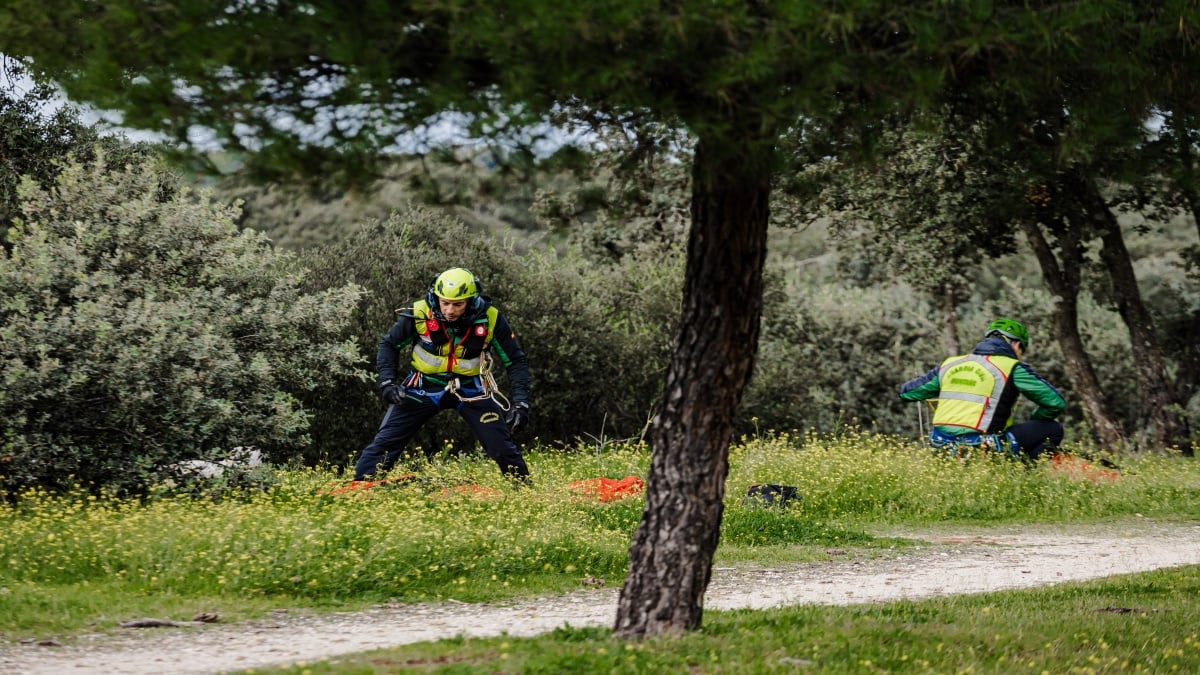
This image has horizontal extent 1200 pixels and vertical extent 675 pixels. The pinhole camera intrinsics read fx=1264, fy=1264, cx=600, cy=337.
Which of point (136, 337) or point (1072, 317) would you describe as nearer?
point (136, 337)

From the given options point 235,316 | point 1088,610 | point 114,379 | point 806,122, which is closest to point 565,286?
point 235,316

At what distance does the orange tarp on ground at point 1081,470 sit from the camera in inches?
497

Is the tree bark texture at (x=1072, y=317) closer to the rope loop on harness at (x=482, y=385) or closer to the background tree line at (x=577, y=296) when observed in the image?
the background tree line at (x=577, y=296)

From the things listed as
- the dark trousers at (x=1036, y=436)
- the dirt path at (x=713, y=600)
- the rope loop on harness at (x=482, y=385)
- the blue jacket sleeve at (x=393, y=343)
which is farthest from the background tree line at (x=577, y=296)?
the dark trousers at (x=1036, y=436)

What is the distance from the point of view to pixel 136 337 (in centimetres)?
1048

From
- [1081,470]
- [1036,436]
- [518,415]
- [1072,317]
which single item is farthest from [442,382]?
[1072,317]

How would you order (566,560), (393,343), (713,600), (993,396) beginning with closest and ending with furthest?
(713,600) < (566,560) < (393,343) < (993,396)

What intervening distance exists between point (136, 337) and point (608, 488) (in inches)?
167

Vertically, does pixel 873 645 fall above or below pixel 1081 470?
below

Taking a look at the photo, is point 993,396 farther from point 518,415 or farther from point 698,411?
point 698,411

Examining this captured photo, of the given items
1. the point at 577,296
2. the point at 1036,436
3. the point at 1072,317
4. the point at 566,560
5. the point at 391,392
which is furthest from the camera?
the point at 577,296

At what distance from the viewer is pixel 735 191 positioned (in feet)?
18.3

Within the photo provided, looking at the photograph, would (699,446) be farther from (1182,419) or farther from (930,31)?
(1182,419)

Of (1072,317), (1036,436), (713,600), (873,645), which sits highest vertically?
(1072,317)
